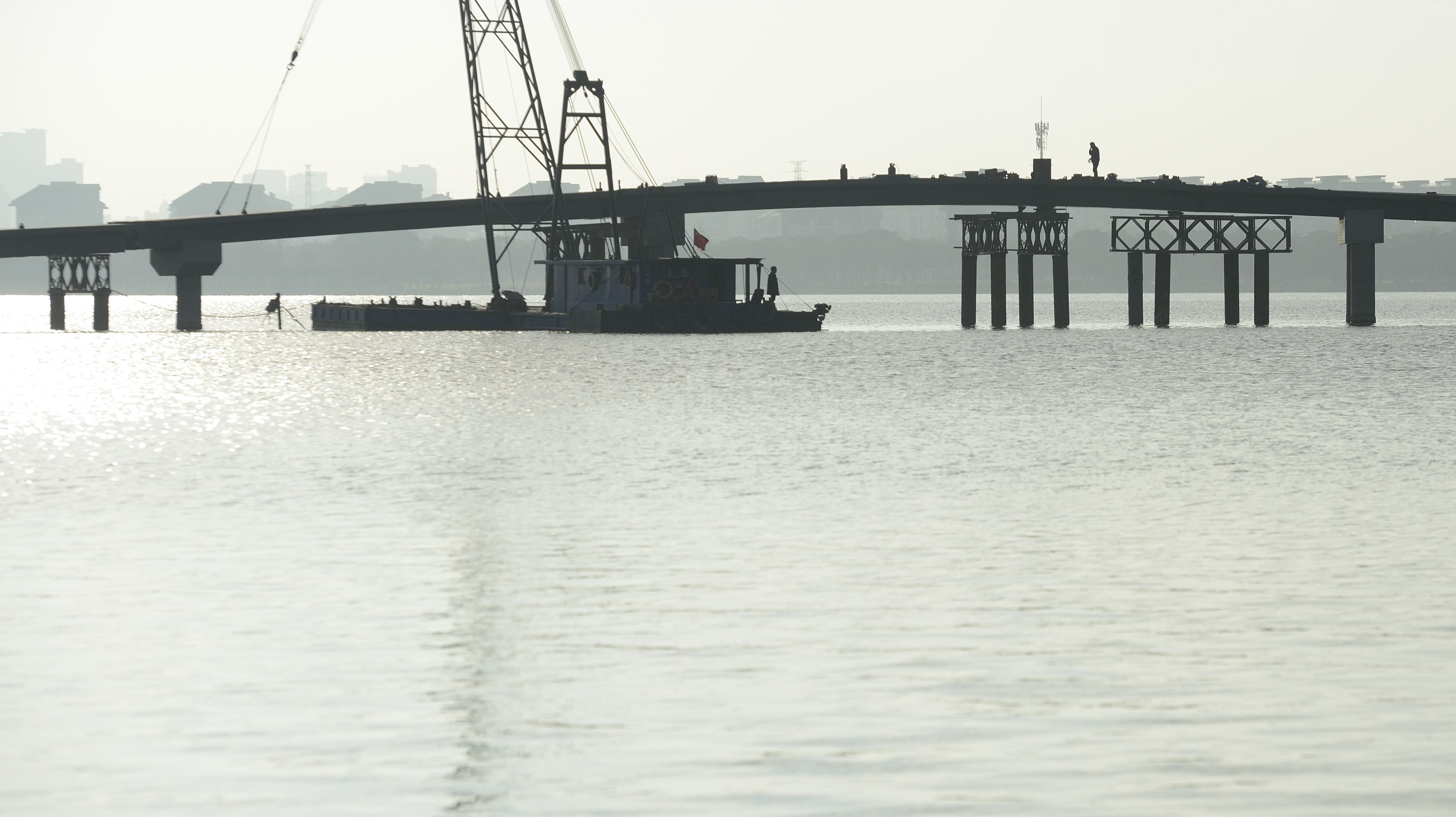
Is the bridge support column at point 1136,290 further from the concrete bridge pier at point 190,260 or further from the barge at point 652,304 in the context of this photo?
the concrete bridge pier at point 190,260

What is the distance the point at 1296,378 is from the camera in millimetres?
75938

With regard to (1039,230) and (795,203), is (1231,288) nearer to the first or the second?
(1039,230)

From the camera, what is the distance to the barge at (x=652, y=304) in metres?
127

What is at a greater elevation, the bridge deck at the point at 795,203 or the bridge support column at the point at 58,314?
the bridge deck at the point at 795,203

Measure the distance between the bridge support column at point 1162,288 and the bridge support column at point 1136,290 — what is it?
53.1 inches

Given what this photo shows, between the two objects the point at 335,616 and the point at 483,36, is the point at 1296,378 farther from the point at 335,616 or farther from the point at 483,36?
the point at 483,36

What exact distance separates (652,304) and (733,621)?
4276 inches

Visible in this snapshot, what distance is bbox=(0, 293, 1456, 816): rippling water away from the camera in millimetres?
13094

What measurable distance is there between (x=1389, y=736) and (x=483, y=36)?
132 meters

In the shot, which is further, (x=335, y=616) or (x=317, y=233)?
(x=317, y=233)

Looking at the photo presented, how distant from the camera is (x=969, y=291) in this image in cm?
14900

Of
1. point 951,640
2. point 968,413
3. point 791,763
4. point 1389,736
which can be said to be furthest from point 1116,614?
point 968,413

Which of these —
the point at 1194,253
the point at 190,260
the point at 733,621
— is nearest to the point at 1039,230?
the point at 1194,253

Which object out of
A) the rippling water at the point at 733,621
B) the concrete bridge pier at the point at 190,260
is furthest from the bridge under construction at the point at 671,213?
the rippling water at the point at 733,621
